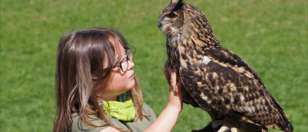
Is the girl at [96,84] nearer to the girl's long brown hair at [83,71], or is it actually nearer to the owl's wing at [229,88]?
the girl's long brown hair at [83,71]

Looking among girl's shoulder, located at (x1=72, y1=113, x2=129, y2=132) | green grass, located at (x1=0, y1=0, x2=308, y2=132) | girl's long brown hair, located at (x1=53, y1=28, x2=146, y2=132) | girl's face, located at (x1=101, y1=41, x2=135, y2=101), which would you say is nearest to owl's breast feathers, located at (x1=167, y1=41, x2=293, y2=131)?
girl's face, located at (x1=101, y1=41, x2=135, y2=101)

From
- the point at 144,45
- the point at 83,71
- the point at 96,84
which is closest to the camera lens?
the point at 83,71

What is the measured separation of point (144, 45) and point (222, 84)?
6.18m

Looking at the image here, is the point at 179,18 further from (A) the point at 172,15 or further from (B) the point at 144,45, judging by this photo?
(B) the point at 144,45

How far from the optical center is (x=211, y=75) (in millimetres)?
2336

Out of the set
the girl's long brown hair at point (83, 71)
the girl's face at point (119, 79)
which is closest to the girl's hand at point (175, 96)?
the girl's face at point (119, 79)

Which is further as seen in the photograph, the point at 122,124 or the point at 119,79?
the point at 122,124

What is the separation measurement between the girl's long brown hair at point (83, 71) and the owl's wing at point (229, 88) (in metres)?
0.52

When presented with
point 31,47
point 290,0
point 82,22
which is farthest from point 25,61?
point 290,0

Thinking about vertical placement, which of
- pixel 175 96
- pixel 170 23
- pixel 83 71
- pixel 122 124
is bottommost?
pixel 122 124

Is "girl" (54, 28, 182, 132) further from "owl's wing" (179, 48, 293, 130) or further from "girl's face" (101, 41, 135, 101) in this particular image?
"owl's wing" (179, 48, 293, 130)

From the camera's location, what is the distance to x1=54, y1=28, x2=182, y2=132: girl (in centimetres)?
227

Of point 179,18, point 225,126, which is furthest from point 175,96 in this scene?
point 179,18

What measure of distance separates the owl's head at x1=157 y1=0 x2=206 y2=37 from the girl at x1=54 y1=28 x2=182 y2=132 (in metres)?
0.29
